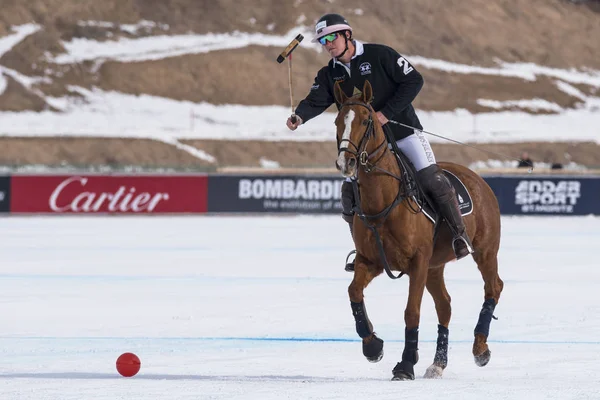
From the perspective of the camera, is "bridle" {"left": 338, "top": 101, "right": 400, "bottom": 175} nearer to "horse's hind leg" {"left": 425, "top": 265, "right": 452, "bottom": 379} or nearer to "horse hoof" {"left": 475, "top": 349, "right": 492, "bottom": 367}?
"horse's hind leg" {"left": 425, "top": 265, "right": 452, "bottom": 379}

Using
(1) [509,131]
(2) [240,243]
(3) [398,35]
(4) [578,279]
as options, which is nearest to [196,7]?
(3) [398,35]

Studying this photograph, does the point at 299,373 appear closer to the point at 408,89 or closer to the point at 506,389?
the point at 506,389

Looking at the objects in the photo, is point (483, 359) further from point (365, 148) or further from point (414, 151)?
point (365, 148)

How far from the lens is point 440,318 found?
948cm

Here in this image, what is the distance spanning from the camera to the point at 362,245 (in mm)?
8586

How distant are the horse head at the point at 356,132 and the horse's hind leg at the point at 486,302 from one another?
1.90m

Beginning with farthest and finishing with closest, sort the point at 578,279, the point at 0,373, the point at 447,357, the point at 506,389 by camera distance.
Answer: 1. the point at 578,279
2. the point at 447,357
3. the point at 0,373
4. the point at 506,389

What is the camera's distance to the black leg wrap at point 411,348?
333 inches

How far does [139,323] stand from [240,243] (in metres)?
10.8

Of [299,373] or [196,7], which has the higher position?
[196,7]

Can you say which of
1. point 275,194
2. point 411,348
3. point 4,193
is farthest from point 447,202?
point 4,193

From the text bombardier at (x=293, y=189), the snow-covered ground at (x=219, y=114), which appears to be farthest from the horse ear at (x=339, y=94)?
the snow-covered ground at (x=219, y=114)

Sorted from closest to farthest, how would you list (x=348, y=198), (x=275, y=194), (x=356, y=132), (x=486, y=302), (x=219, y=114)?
(x=356, y=132)
(x=348, y=198)
(x=486, y=302)
(x=275, y=194)
(x=219, y=114)

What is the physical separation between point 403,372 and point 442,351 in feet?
2.40
